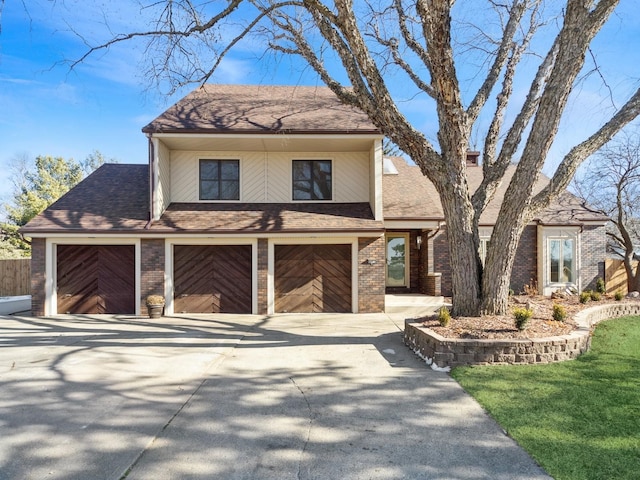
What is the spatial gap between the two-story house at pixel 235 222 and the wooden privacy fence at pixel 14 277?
7345 mm

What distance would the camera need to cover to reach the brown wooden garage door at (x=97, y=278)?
11277mm

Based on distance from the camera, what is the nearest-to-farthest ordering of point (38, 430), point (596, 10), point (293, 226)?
point (38, 430), point (596, 10), point (293, 226)

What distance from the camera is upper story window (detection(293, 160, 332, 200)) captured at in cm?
1238

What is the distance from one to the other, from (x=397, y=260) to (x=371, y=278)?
3.48 metres

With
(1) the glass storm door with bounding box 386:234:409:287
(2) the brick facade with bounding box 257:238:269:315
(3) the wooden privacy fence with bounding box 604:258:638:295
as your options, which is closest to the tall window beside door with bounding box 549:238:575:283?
(3) the wooden privacy fence with bounding box 604:258:638:295

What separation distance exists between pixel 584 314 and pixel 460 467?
6.40 meters

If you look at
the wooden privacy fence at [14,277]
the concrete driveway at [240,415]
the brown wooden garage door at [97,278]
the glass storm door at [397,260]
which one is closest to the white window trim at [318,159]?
the glass storm door at [397,260]

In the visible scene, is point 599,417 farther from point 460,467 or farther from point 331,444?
point 331,444

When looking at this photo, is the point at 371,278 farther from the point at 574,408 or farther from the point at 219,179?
the point at 574,408

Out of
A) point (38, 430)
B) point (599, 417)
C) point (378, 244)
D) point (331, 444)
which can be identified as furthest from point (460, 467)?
point (378, 244)

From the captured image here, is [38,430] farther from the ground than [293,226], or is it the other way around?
[293,226]

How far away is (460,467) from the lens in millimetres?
3146

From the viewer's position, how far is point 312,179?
12422 millimetres

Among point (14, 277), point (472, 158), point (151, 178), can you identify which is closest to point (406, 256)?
point (472, 158)
